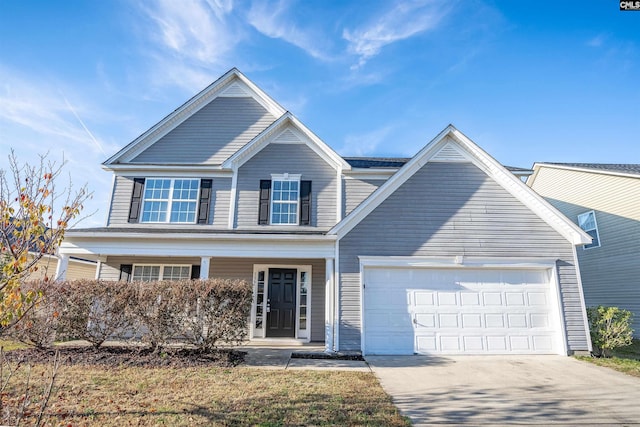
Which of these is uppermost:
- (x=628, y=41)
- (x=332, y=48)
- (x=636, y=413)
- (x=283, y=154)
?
(x=628, y=41)

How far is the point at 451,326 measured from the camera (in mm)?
8961

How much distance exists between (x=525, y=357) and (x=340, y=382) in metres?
5.58

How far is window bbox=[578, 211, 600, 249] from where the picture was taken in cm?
1326

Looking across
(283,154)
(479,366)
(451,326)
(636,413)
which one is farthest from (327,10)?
(636,413)

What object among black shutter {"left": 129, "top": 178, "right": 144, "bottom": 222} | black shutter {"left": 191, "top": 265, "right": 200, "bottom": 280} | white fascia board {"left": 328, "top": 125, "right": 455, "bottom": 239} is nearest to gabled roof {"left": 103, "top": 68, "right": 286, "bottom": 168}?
black shutter {"left": 129, "top": 178, "right": 144, "bottom": 222}

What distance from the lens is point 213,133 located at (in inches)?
495

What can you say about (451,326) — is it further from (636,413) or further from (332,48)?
(332,48)

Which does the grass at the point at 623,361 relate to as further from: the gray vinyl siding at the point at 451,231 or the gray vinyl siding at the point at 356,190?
the gray vinyl siding at the point at 356,190

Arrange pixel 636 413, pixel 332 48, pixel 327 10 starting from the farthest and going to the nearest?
1. pixel 332 48
2. pixel 327 10
3. pixel 636 413

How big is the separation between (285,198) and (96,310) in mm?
6154

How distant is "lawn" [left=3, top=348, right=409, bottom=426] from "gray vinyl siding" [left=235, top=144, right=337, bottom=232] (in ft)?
18.1

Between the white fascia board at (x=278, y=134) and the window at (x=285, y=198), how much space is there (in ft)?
4.03

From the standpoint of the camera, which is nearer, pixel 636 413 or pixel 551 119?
pixel 636 413

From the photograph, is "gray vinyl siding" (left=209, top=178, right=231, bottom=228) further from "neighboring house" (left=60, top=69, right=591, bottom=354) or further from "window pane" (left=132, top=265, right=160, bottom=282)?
"window pane" (left=132, top=265, right=160, bottom=282)
